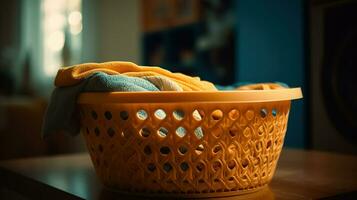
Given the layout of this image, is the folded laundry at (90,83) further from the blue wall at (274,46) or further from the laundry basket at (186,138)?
the blue wall at (274,46)

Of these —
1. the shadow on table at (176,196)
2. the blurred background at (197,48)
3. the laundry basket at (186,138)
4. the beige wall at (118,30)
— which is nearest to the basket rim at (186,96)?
the laundry basket at (186,138)

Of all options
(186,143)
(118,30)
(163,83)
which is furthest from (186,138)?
(118,30)

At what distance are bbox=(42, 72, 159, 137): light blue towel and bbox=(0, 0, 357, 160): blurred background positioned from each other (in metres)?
0.88

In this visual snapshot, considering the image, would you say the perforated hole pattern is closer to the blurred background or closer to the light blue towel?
the light blue towel

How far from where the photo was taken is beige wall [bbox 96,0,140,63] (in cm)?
350

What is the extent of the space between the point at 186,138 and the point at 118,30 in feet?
10.6

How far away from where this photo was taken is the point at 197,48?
2.66 meters

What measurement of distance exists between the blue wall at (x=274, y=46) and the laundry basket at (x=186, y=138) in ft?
3.02

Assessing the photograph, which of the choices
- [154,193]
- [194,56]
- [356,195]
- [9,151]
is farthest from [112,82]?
[9,151]

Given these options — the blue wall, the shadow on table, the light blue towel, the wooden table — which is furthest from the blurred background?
the light blue towel

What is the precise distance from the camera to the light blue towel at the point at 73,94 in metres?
0.63

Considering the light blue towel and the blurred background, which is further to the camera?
the blurred background

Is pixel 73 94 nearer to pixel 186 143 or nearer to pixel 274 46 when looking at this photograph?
pixel 186 143

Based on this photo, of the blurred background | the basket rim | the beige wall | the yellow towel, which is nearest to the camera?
the basket rim
